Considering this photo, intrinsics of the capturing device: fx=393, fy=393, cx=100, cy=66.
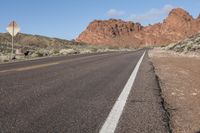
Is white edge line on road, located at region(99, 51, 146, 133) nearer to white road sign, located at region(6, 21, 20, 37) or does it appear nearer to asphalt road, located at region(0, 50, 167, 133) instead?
asphalt road, located at region(0, 50, 167, 133)

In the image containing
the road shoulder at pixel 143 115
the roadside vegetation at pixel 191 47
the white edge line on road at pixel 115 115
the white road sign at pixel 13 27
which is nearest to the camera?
the white edge line on road at pixel 115 115

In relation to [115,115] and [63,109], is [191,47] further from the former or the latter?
[115,115]

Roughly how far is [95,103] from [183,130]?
2.41 metres

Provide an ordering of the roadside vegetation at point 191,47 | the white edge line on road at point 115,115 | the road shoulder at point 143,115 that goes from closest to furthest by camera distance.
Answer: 1. the white edge line on road at point 115,115
2. the road shoulder at point 143,115
3. the roadside vegetation at point 191,47

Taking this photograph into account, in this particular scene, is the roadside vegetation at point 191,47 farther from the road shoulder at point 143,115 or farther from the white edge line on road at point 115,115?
the white edge line on road at point 115,115

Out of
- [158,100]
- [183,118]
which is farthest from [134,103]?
[183,118]

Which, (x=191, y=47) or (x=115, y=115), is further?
(x=191, y=47)

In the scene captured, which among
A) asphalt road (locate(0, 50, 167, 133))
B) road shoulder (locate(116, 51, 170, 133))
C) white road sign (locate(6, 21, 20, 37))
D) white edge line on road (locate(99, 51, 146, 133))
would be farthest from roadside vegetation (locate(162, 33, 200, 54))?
white edge line on road (locate(99, 51, 146, 133))

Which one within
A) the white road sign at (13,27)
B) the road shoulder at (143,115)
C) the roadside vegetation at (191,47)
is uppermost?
the white road sign at (13,27)

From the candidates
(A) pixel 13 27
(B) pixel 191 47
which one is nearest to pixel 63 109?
(A) pixel 13 27

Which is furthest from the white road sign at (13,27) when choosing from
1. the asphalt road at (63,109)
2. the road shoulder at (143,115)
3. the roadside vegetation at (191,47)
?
the roadside vegetation at (191,47)

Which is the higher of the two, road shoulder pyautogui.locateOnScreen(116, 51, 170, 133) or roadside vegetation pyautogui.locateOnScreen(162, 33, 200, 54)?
road shoulder pyautogui.locateOnScreen(116, 51, 170, 133)

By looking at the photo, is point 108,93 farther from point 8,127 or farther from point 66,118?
point 8,127

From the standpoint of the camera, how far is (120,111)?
709 cm
